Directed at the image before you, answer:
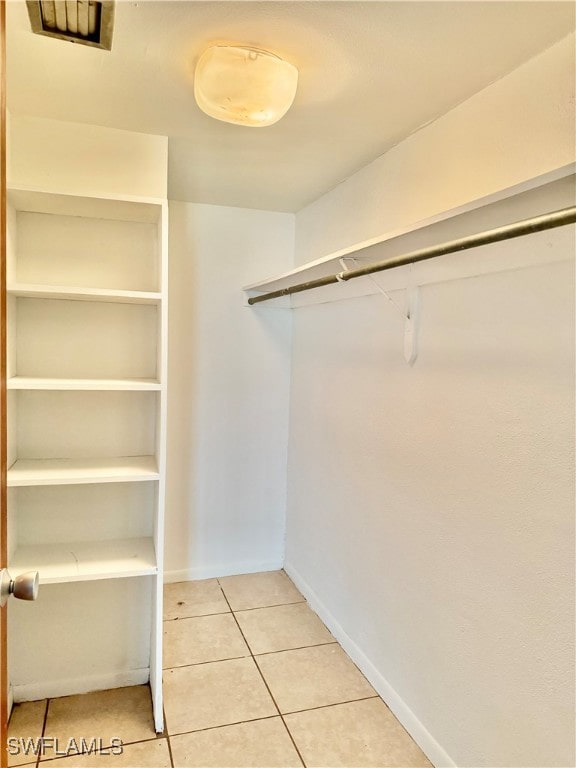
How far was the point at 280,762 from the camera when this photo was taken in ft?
5.82

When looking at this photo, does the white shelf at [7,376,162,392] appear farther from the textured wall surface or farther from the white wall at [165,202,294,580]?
the white wall at [165,202,294,580]

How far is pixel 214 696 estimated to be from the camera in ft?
6.86

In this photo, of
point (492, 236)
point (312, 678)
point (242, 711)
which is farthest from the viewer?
point (312, 678)

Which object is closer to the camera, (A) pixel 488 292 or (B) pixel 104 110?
(A) pixel 488 292

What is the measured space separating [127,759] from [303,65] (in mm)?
2334

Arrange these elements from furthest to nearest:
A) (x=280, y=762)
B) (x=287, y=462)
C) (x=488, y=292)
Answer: (x=287, y=462)
(x=280, y=762)
(x=488, y=292)

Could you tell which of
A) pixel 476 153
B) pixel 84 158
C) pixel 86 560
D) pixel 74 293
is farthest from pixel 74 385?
pixel 476 153

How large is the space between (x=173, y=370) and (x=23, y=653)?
1.54m

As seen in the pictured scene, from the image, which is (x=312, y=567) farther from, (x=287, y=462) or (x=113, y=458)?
(x=113, y=458)

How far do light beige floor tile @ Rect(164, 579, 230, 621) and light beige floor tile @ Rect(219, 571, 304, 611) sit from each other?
0.06 meters

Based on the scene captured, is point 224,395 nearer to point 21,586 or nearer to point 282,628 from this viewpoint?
point 282,628

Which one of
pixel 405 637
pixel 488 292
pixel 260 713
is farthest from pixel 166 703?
pixel 488 292

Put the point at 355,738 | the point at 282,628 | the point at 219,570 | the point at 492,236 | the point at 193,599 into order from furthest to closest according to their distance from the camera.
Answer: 1. the point at 219,570
2. the point at 193,599
3. the point at 282,628
4. the point at 355,738
5. the point at 492,236

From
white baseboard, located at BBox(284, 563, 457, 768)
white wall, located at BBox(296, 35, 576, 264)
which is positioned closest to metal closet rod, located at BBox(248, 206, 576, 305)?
white wall, located at BBox(296, 35, 576, 264)
